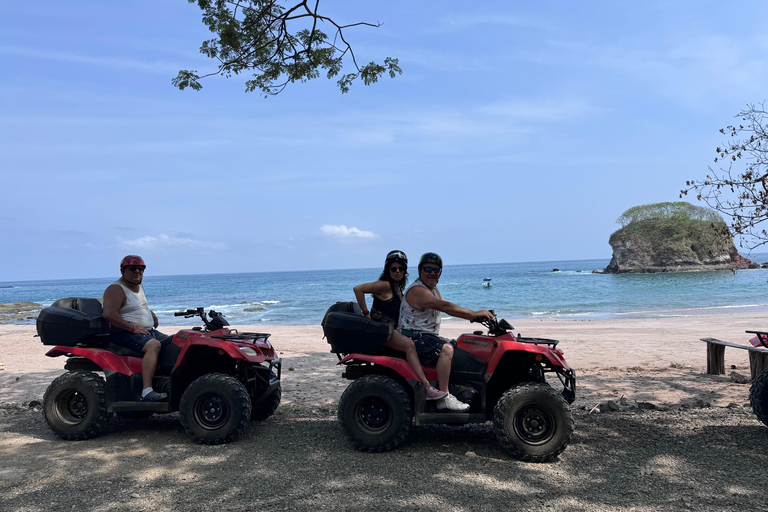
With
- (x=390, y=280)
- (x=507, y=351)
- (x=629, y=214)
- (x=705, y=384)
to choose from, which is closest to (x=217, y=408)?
(x=390, y=280)

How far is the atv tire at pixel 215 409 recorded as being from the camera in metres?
5.59

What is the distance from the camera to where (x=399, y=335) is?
17.7ft

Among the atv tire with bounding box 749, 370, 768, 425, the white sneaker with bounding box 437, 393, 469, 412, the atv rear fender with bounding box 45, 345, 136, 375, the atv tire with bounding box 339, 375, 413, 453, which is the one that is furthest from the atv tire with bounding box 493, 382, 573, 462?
the atv rear fender with bounding box 45, 345, 136, 375

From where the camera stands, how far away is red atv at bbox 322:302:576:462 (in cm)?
504

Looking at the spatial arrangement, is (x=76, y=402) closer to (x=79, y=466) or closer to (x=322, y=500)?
(x=79, y=466)

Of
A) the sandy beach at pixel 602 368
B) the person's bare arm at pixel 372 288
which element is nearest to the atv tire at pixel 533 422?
the person's bare arm at pixel 372 288

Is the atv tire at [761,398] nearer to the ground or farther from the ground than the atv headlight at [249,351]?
nearer to the ground

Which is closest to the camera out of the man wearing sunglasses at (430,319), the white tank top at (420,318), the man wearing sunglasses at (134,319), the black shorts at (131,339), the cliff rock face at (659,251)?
the man wearing sunglasses at (430,319)

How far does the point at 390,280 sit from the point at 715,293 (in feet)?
158

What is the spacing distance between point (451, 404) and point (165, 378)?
3.06 m

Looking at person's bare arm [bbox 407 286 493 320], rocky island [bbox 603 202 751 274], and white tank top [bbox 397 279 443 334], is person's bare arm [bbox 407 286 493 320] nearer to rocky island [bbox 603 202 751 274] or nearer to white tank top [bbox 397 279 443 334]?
white tank top [bbox 397 279 443 334]

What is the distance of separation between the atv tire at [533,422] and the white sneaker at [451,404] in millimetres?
309

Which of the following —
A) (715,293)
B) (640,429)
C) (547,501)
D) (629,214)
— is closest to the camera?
(547,501)

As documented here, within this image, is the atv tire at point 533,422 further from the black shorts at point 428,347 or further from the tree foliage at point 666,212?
the tree foliage at point 666,212
